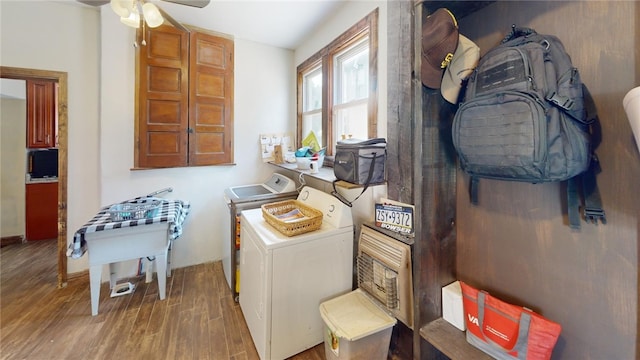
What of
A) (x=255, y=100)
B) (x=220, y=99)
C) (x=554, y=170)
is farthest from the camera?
(x=255, y=100)

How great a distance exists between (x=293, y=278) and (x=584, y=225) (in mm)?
1383

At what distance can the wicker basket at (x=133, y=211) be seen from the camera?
82.5 inches

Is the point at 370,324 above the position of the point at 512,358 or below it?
below

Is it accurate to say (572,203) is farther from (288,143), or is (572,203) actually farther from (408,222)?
(288,143)

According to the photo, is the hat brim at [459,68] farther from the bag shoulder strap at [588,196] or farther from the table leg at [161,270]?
the table leg at [161,270]

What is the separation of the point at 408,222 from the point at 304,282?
76cm

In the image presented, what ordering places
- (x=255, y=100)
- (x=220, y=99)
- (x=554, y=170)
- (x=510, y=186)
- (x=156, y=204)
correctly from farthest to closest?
(x=255, y=100)
(x=220, y=99)
(x=156, y=204)
(x=510, y=186)
(x=554, y=170)

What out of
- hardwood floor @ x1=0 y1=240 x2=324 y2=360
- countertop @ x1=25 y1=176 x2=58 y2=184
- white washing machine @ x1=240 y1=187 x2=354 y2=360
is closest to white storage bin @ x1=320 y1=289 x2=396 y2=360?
white washing machine @ x1=240 y1=187 x2=354 y2=360

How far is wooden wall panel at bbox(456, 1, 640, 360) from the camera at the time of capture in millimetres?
787

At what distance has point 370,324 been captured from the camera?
1.36 m

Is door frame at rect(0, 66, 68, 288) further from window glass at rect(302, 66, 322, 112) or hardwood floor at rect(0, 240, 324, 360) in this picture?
window glass at rect(302, 66, 322, 112)

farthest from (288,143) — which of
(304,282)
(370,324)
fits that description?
(370,324)

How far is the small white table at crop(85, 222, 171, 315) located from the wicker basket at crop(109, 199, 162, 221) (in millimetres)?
101

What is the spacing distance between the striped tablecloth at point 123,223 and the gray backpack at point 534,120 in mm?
2323
